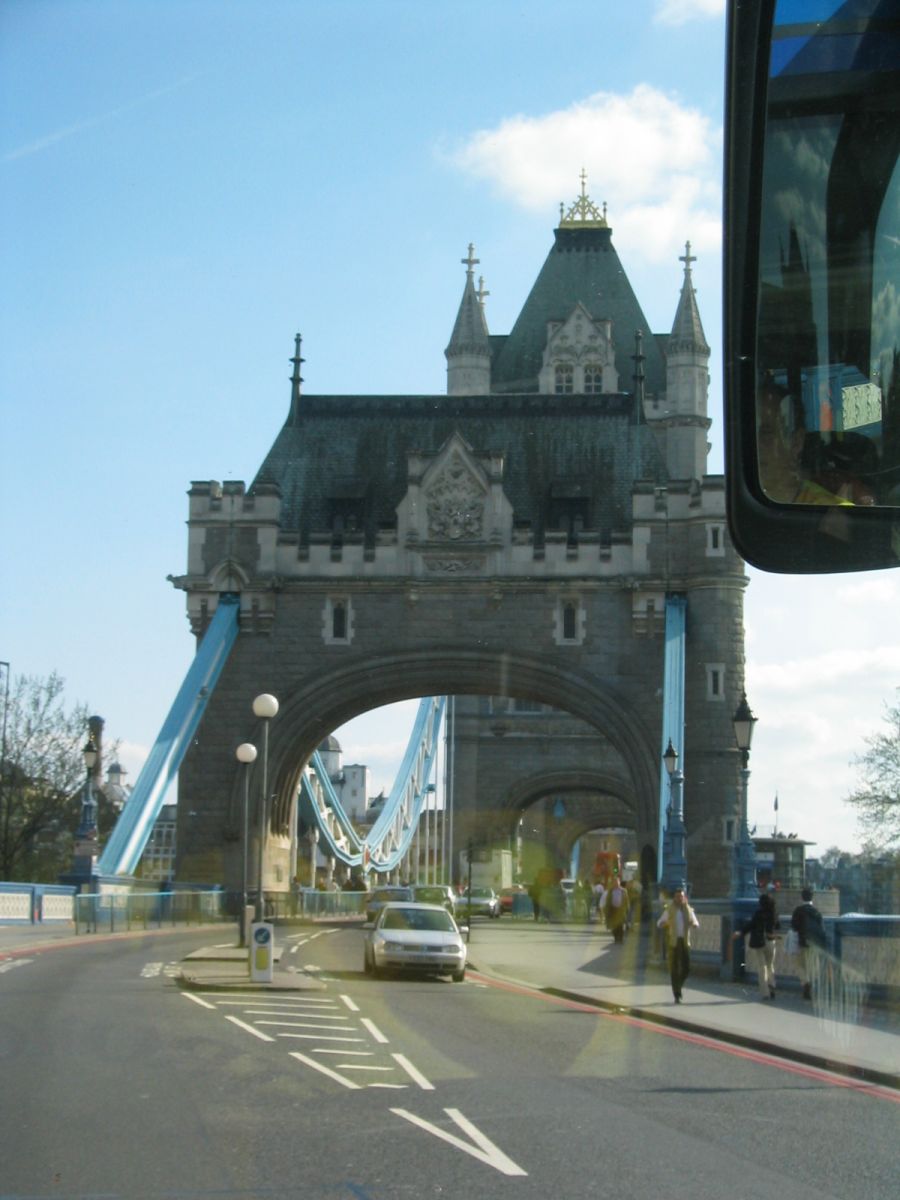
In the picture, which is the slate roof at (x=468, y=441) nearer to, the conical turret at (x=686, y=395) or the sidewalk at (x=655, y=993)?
the conical turret at (x=686, y=395)

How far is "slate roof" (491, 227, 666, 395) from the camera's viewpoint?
65.3m

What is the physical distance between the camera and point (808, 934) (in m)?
18.7

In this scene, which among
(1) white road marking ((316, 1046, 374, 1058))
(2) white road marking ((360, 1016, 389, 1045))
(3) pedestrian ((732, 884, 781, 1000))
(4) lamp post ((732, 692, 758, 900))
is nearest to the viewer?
(1) white road marking ((316, 1046, 374, 1058))

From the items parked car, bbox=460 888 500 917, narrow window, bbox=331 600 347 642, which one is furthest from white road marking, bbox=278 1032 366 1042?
parked car, bbox=460 888 500 917

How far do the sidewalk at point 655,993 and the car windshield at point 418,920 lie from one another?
3.47ft

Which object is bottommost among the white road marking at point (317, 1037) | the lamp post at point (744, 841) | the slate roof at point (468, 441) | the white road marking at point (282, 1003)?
the white road marking at point (282, 1003)

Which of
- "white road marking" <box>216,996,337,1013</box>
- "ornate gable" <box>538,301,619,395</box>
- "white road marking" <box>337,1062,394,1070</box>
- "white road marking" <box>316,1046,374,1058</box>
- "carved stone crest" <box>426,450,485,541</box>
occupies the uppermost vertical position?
"ornate gable" <box>538,301,619,395</box>

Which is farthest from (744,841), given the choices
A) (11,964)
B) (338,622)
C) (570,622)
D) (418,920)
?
(338,622)

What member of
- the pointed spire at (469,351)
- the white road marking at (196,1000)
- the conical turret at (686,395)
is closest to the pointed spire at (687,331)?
the conical turret at (686,395)

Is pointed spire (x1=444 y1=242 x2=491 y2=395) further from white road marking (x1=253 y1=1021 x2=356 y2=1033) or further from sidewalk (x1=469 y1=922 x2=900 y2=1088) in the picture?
white road marking (x1=253 y1=1021 x2=356 y2=1033)

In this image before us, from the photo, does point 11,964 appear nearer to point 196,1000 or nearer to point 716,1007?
point 196,1000

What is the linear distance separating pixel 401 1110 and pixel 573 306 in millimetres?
59230

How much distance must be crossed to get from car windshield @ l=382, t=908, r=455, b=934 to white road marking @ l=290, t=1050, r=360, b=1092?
35.2 ft

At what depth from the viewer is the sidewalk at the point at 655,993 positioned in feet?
44.3
